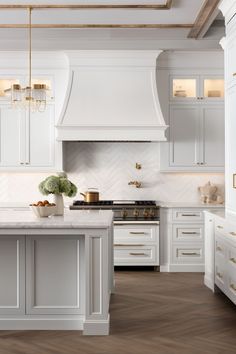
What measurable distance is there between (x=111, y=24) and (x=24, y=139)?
74.4 inches

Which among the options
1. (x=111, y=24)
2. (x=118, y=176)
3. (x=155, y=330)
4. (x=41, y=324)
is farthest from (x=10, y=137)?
(x=155, y=330)

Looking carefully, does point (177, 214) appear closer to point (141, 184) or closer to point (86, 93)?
point (141, 184)

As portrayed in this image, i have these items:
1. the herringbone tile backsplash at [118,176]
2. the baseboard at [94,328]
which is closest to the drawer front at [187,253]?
the herringbone tile backsplash at [118,176]

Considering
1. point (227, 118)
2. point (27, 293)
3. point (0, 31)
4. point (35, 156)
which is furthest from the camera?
point (35, 156)

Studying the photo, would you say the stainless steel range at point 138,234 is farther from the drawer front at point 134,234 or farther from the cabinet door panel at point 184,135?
the cabinet door panel at point 184,135

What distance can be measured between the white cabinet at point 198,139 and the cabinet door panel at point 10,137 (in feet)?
6.31

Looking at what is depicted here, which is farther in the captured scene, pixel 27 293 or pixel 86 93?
pixel 86 93

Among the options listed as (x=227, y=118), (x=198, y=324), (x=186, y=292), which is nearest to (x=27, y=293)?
(x=198, y=324)

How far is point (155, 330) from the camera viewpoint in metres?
4.10

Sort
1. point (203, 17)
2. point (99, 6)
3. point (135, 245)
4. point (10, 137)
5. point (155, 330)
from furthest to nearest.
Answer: point (10, 137)
point (135, 245)
point (203, 17)
point (99, 6)
point (155, 330)

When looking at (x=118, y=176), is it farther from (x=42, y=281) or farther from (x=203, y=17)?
(x=42, y=281)

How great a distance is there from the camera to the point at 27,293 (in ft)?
13.5

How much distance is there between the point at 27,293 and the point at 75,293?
1.24 ft

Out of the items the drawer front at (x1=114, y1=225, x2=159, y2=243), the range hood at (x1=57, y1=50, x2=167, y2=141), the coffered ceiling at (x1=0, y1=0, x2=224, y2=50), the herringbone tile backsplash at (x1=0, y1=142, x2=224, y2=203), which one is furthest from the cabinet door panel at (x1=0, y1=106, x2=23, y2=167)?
the drawer front at (x1=114, y1=225, x2=159, y2=243)
